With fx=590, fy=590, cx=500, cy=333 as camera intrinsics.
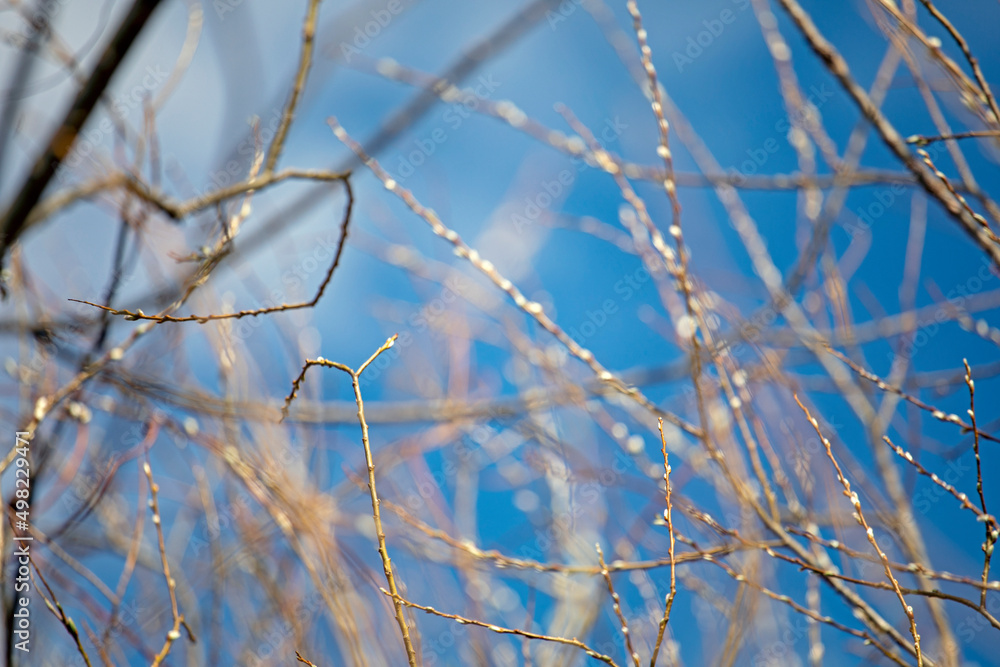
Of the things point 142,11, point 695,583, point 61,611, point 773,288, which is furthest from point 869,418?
point 142,11

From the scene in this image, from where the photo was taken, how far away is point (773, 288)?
1704 mm

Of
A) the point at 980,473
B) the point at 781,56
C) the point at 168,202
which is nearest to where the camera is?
the point at 980,473

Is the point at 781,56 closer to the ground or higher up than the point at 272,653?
higher up

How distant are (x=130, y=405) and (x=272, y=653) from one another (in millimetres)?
1061

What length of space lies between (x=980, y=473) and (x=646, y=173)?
91 centimetres

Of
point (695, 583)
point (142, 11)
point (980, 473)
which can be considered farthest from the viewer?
point (695, 583)

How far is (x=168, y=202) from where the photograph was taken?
4.57 ft

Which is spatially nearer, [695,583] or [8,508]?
[8,508]

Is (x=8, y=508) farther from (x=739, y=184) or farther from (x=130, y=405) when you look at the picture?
(x=739, y=184)

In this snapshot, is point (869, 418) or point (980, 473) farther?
point (869, 418)

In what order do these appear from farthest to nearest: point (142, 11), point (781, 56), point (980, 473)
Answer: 1. point (781, 56)
2. point (142, 11)
3. point (980, 473)

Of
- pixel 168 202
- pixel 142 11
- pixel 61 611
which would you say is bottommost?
pixel 61 611

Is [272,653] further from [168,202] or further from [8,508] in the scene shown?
[168,202]

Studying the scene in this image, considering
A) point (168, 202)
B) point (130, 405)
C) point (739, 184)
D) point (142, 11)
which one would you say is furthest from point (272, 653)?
point (739, 184)
